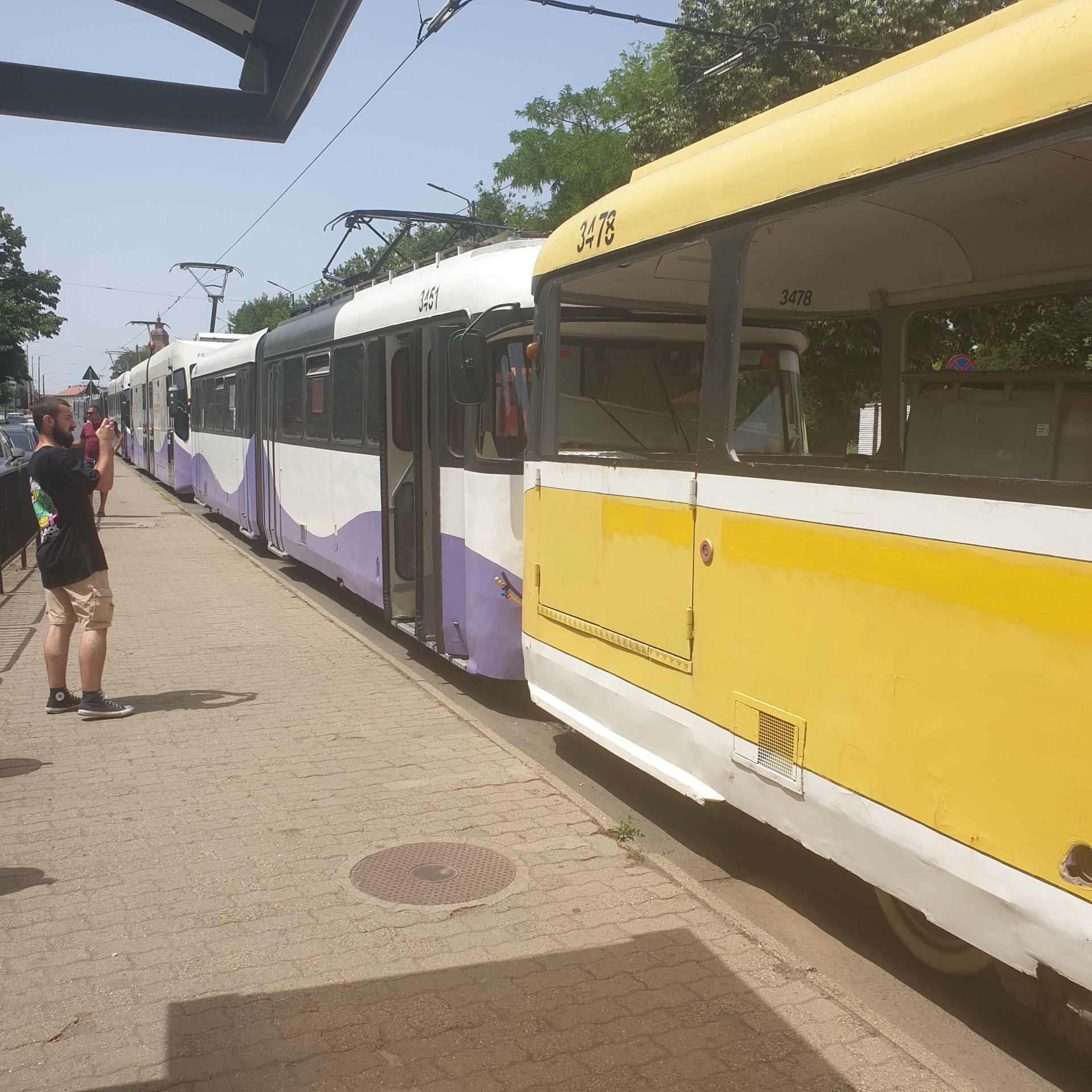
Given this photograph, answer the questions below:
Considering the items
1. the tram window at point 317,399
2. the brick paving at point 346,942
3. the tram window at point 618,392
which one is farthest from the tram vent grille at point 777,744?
the tram window at point 317,399

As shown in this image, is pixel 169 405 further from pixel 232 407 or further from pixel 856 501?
pixel 856 501

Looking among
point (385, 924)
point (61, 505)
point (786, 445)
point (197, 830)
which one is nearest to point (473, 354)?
point (786, 445)

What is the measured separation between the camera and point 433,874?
15.5 ft

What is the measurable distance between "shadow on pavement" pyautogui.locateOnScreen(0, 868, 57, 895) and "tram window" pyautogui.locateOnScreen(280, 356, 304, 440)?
780 cm

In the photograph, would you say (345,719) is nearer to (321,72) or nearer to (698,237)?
(698,237)

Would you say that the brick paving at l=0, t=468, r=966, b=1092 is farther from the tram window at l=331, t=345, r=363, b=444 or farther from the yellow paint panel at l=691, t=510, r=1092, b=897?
the tram window at l=331, t=345, r=363, b=444

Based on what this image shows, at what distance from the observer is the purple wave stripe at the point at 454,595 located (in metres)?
7.63

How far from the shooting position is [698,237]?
448 cm

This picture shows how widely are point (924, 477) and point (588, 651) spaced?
2523 millimetres

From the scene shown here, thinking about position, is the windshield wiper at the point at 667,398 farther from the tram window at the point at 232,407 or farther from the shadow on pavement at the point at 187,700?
the tram window at the point at 232,407

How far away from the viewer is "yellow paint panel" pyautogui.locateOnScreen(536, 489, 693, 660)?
15.4 ft

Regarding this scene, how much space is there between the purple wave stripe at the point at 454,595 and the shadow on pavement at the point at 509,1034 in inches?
150

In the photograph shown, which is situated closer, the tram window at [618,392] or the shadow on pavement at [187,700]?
the tram window at [618,392]

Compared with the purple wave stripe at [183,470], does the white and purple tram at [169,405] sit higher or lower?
higher
